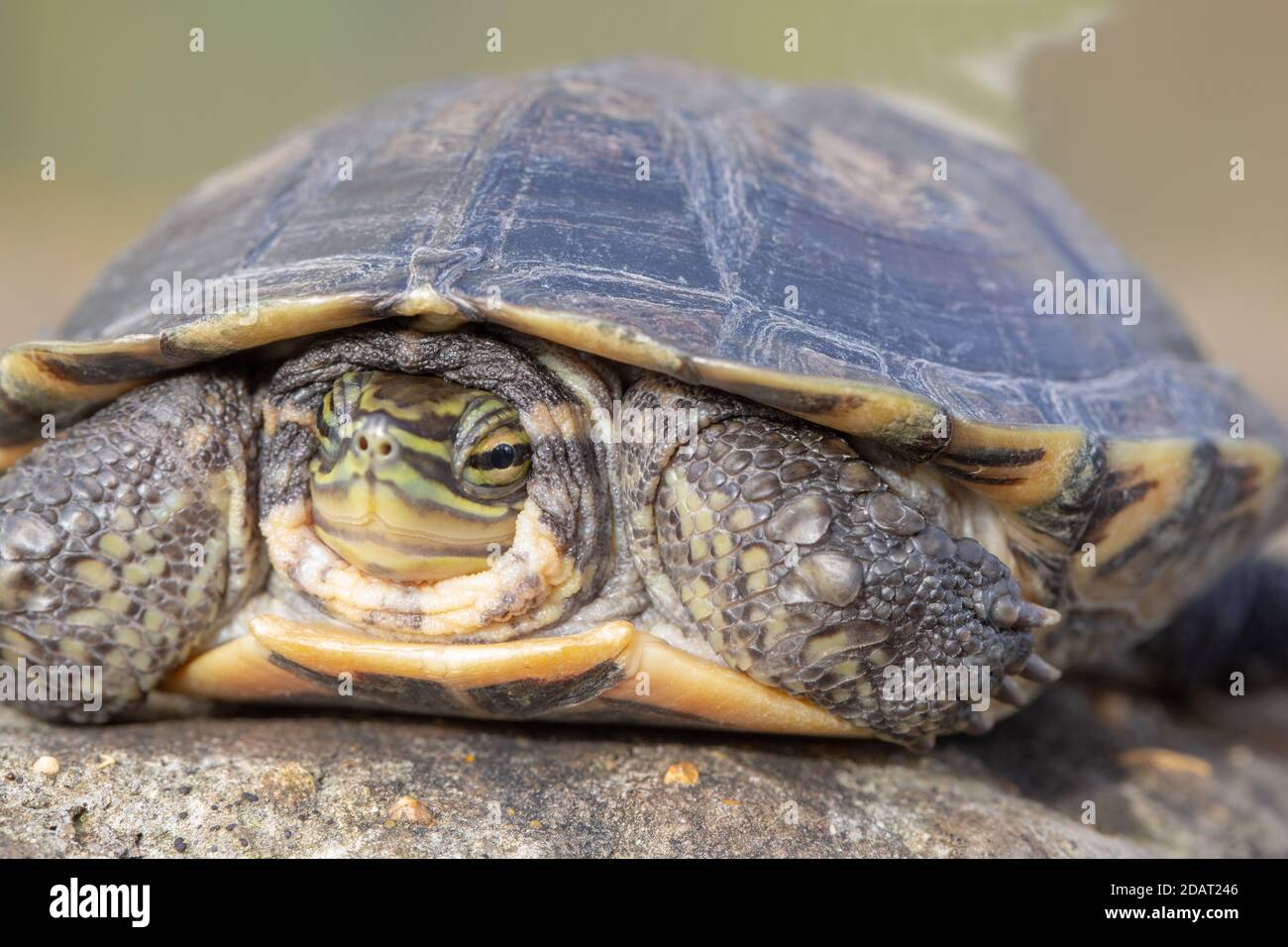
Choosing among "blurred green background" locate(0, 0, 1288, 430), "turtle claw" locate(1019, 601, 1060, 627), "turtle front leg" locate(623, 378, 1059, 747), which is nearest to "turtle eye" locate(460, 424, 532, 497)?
"turtle front leg" locate(623, 378, 1059, 747)

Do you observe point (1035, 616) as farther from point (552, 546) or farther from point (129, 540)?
point (129, 540)

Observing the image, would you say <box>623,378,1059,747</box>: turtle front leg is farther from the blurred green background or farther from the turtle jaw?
the blurred green background

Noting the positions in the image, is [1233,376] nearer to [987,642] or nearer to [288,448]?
[987,642]

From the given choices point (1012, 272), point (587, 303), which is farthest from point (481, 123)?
point (1012, 272)

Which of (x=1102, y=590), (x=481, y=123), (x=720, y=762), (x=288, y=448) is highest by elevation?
(x=481, y=123)

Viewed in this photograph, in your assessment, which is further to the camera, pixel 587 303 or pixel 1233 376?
pixel 1233 376

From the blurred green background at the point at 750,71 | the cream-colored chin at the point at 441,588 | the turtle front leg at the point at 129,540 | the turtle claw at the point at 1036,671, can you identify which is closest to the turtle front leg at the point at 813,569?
the turtle claw at the point at 1036,671
